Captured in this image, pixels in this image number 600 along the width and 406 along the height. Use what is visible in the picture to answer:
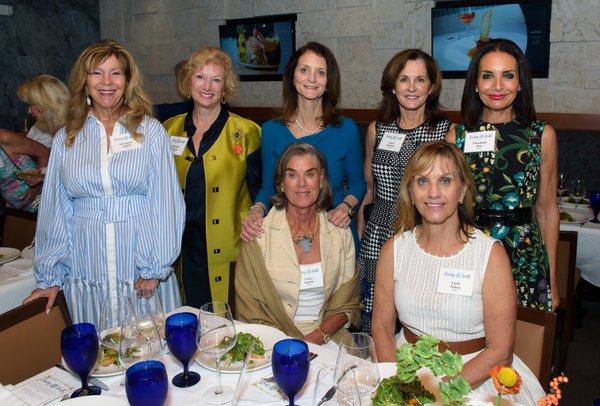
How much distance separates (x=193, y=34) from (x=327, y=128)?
4.47 m

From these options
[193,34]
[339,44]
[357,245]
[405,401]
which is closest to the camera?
[405,401]

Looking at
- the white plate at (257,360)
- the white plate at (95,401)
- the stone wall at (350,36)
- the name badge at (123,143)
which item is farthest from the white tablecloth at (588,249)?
the white plate at (95,401)

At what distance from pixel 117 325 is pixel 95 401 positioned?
0.33 m

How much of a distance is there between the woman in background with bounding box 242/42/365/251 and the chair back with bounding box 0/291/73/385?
1.06 m

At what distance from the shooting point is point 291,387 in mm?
1346

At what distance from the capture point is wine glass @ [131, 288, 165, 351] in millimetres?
1531

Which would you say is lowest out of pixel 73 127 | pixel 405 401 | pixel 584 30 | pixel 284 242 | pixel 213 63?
pixel 405 401

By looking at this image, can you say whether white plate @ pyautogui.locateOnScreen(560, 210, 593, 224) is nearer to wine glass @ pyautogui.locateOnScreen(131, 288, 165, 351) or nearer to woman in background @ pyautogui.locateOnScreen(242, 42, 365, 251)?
woman in background @ pyautogui.locateOnScreen(242, 42, 365, 251)

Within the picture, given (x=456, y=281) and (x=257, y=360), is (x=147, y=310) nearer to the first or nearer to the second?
(x=257, y=360)

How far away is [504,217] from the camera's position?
2379 millimetres

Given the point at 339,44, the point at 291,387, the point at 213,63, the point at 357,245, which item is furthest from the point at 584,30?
the point at 291,387

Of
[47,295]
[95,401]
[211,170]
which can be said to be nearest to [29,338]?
[47,295]

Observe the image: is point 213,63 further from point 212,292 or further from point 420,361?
point 420,361

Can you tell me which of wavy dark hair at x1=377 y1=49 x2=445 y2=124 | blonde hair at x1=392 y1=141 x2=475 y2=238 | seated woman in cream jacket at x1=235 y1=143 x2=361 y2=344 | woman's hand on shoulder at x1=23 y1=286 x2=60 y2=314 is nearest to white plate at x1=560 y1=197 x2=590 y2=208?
wavy dark hair at x1=377 y1=49 x2=445 y2=124
